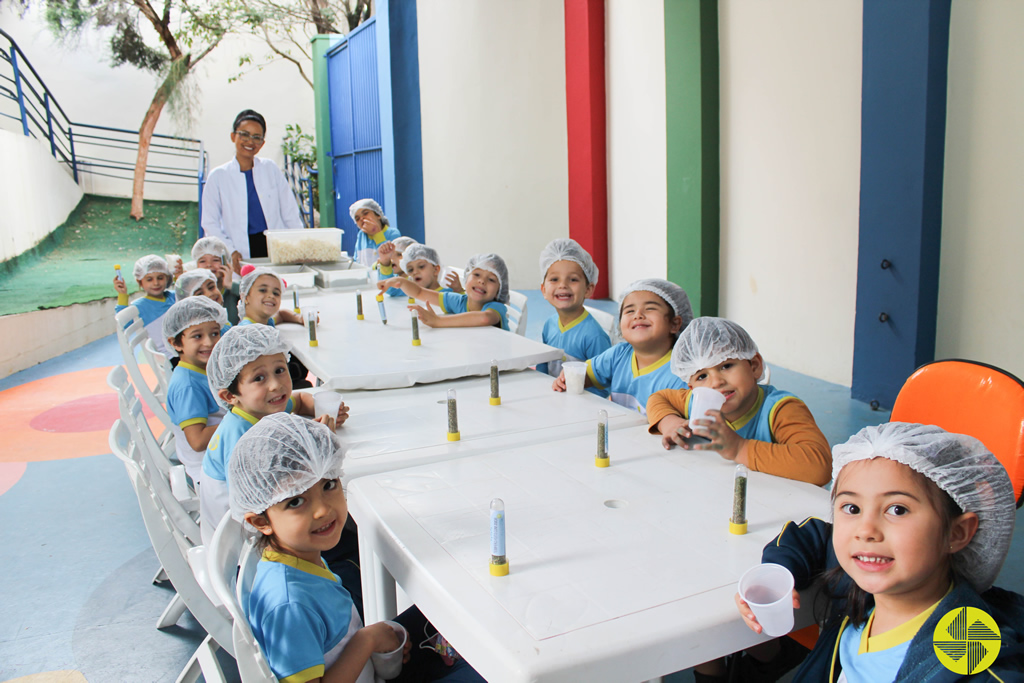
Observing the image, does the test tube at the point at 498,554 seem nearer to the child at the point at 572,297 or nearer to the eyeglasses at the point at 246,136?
the child at the point at 572,297

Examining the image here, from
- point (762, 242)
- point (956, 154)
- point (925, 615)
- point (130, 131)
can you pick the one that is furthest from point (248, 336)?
point (130, 131)

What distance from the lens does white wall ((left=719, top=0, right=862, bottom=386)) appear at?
181 inches

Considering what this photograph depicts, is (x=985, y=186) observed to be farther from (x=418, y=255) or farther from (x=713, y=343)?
(x=418, y=255)

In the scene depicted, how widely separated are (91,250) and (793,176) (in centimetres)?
895

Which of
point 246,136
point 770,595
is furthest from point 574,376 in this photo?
point 246,136

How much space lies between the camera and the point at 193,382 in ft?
8.86

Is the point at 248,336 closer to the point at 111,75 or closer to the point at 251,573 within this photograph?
the point at 251,573

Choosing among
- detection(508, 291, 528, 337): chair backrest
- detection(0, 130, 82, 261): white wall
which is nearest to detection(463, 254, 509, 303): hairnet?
detection(508, 291, 528, 337): chair backrest

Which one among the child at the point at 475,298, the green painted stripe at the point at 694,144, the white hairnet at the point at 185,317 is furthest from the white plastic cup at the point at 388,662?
the green painted stripe at the point at 694,144

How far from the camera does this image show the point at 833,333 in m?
4.86

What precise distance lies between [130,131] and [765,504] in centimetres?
1283

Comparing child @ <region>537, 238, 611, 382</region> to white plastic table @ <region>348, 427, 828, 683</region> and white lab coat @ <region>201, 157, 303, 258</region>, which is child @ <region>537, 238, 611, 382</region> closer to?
white plastic table @ <region>348, 427, 828, 683</region>

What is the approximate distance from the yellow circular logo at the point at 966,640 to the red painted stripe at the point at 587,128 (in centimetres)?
724

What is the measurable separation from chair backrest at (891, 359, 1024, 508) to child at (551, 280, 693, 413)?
2.44 feet
